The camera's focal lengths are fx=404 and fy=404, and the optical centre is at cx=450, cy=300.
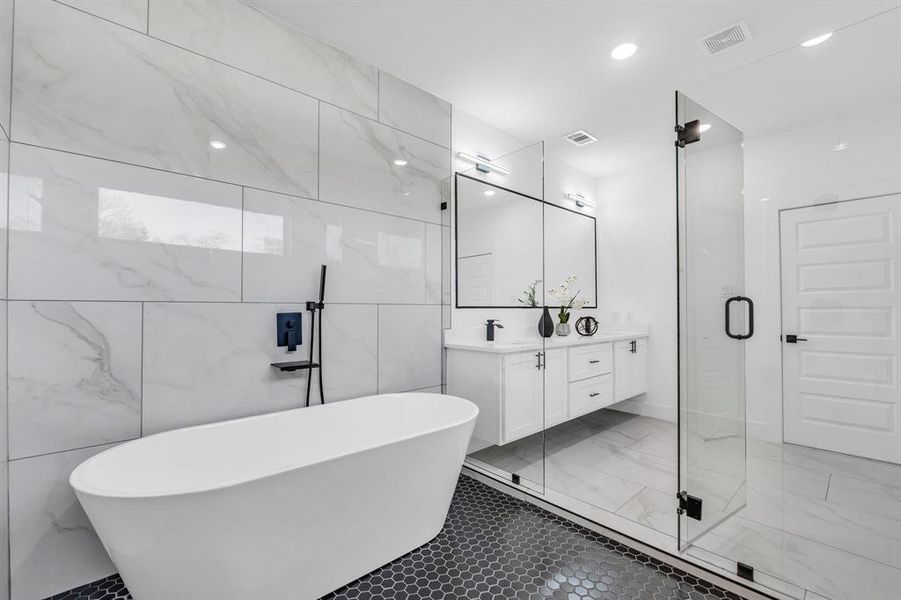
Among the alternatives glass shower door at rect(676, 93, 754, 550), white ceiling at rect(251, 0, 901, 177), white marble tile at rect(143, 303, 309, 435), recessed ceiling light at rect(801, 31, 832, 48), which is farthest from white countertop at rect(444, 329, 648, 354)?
recessed ceiling light at rect(801, 31, 832, 48)

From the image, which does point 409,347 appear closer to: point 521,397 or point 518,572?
point 521,397

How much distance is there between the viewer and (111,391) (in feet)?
5.65

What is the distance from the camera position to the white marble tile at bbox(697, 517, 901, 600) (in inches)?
57.6

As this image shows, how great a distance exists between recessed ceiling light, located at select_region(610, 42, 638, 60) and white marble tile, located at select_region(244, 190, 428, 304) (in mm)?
1608

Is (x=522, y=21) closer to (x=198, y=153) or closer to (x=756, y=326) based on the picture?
(x=198, y=153)

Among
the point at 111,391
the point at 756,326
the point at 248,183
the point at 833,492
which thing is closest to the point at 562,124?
the point at 756,326

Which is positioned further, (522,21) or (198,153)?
(522,21)

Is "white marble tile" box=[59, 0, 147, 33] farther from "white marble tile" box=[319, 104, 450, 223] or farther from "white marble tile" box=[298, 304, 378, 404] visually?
"white marble tile" box=[298, 304, 378, 404]

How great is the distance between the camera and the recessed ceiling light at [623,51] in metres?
2.40

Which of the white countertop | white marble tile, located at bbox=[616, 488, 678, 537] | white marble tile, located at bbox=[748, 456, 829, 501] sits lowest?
white marble tile, located at bbox=[616, 488, 678, 537]

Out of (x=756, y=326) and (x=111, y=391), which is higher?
(x=756, y=326)

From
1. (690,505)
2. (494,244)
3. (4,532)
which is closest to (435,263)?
(494,244)

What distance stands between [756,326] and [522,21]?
1.97 metres

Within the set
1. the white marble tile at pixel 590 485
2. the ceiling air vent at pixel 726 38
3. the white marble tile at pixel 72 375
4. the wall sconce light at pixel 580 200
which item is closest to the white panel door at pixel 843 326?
the white marble tile at pixel 590 485
